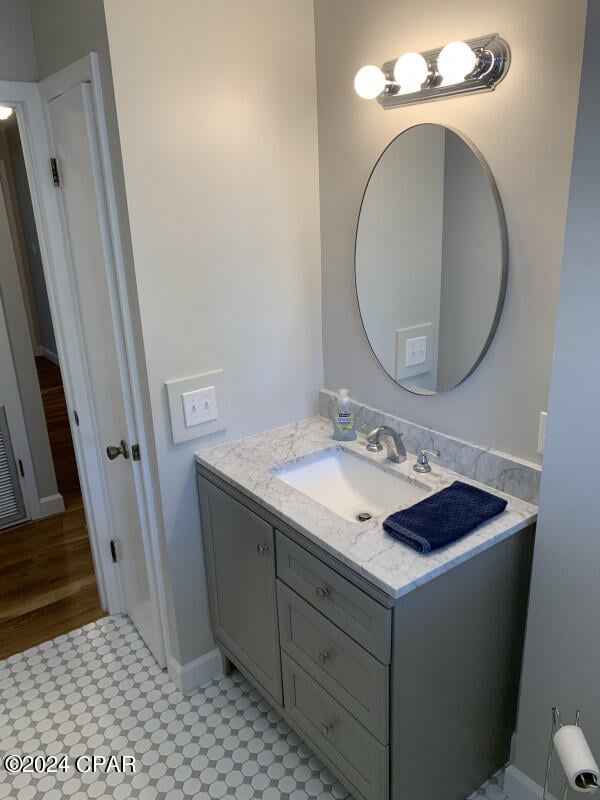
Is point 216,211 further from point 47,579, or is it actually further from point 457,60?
point 47,579

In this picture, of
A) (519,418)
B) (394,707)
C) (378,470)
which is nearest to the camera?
(394,707)

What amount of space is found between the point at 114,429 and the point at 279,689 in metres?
1.04

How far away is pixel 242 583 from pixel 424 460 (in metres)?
0.68

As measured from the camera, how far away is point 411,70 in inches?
60.7

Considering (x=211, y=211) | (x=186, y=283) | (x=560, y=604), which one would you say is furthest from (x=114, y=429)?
(x=560, y=604)

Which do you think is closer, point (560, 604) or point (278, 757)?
point (560, 604)

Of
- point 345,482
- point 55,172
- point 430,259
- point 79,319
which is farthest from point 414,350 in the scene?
point 55,172

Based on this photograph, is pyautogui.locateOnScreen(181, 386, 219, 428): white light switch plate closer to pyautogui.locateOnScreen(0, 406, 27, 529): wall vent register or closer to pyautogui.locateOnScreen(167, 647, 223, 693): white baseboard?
pyautogui.locateOnScreen(167, 647, 223, 693): white baseboard

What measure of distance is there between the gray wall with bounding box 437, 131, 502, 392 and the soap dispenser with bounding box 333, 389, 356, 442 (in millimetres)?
394

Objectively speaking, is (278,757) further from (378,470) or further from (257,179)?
(257,179)

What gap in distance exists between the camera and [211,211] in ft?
6.11

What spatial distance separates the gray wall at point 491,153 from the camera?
1383mm

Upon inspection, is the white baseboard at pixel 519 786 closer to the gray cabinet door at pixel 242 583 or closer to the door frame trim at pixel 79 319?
the gray cabinet door at pixel 242 583

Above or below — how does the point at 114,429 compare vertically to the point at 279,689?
Result: above
